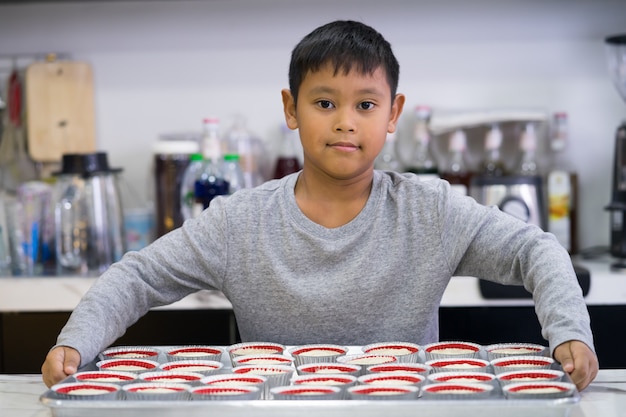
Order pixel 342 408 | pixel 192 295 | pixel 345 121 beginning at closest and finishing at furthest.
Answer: pixel 342 408 → pixel 345 121 → pixel 192 295

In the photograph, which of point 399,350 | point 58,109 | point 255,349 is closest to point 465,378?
point 399,350

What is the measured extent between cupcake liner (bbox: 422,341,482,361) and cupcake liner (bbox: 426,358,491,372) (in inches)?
1.2

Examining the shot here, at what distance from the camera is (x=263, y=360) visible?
1.00 m

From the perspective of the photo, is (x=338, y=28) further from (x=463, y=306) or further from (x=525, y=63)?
(x=525, y=63)

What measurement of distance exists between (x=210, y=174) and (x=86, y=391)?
3.84 feet

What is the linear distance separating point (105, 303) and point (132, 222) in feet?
3.36

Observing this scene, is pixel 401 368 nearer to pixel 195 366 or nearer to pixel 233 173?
pixel 195 366

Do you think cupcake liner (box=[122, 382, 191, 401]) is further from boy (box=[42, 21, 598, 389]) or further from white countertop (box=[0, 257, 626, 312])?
white countertop (box=[0, 257, 626, 312])

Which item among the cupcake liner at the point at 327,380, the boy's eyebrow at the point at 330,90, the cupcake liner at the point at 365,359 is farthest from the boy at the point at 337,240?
the cupcake liner at the point at 327,380

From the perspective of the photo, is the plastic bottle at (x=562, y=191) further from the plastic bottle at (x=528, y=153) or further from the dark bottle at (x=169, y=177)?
the dark bottle at (x=169, y=177)

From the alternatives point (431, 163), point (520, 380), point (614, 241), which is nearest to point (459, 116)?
point (431, 163)

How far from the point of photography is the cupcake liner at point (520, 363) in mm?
935

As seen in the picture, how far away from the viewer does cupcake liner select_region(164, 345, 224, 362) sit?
102 cm

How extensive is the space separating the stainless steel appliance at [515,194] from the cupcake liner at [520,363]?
105cm
